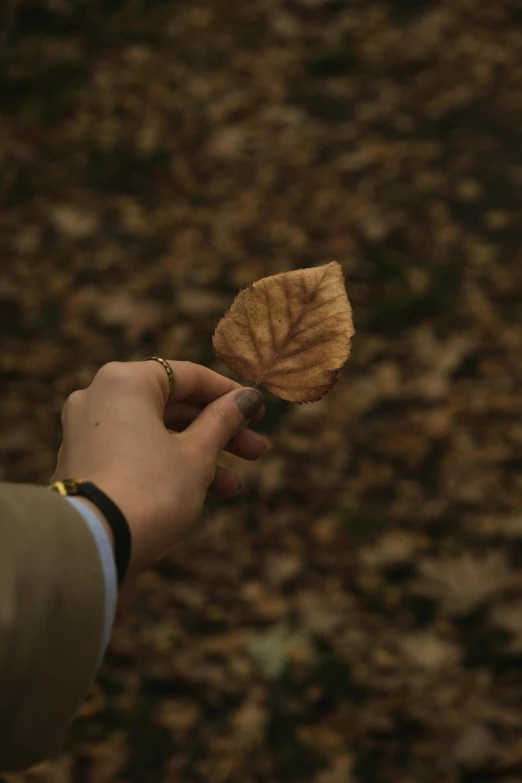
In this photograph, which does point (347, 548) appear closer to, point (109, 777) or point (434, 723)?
point (434, 723)

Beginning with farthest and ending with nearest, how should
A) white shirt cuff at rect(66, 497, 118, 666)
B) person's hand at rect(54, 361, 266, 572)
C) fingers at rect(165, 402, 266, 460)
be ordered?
fingers at rect(165, 402, 266, 460), person's hand at rect(54, 361, 266, 572), white shirt cuff at rect(66, 497, 118, 666)

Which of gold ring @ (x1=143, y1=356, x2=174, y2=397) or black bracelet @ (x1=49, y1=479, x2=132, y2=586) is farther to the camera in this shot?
gold ring @ (x1=143, y1=356, x2=174, y2=397)

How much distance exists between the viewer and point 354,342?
3.17 metres

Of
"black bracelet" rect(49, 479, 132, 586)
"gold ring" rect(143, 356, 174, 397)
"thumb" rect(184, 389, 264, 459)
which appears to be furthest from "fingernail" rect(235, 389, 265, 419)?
"black bracelet" rect(49, 479, 132, 586)

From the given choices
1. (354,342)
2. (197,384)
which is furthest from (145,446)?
(354,342)

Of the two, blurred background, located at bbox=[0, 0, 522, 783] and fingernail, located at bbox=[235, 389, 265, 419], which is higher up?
fingernail, located at bbox=[235, 389, 265, 419]

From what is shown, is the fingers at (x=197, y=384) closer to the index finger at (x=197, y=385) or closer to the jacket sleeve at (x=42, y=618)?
the index finger at (x=197, y=385)

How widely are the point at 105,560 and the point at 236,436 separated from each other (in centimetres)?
41

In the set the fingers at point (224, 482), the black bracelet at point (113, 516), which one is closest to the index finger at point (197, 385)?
the fingers at point (224, 482)

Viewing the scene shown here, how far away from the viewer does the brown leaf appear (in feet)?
3.86

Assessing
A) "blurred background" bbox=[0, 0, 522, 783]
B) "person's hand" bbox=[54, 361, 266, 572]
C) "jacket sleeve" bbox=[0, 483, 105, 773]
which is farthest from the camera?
"blurred background" bbox=[0, 0, 522, 783]

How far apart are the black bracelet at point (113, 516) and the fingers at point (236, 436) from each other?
0.34 m

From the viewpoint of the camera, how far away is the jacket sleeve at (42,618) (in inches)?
31.5

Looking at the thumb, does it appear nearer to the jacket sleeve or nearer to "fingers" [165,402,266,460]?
"fingers" [165,402,266,460]
